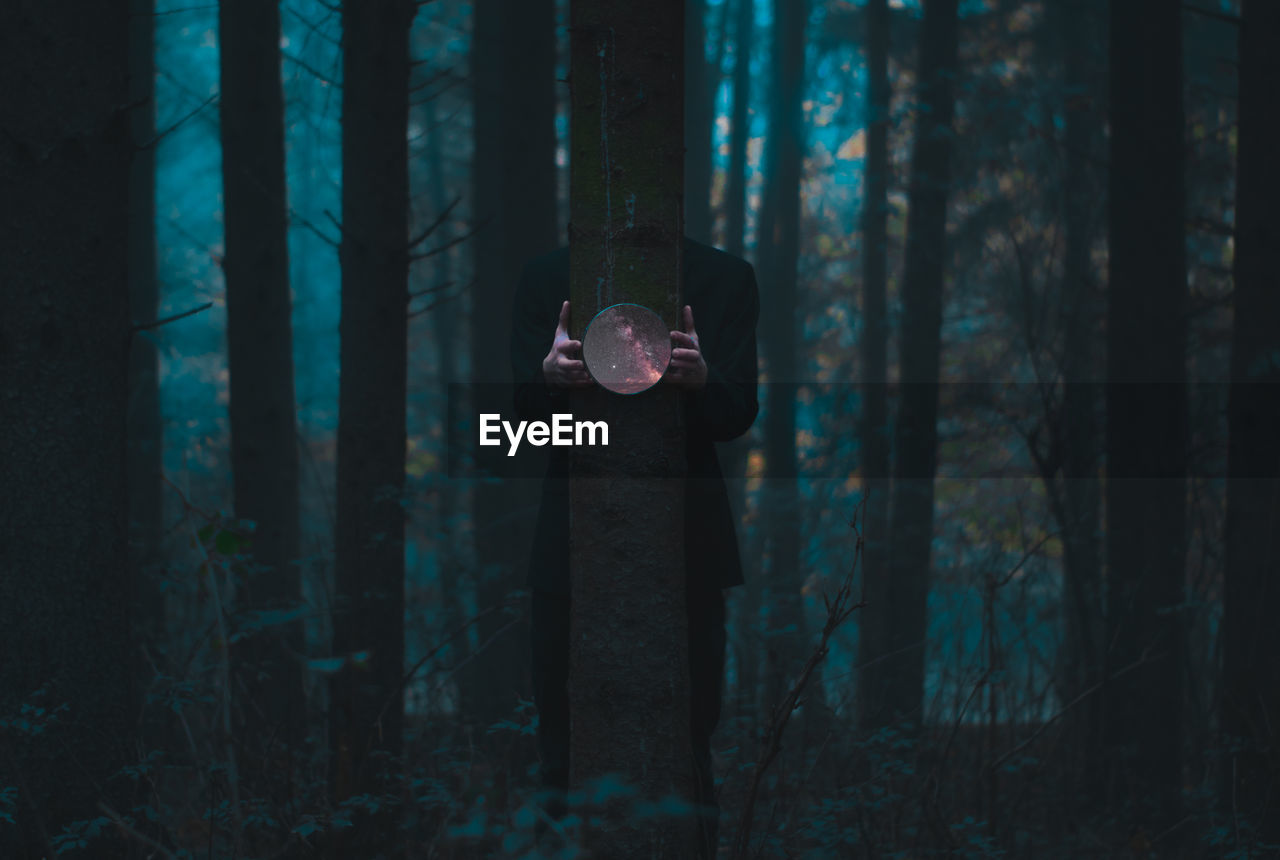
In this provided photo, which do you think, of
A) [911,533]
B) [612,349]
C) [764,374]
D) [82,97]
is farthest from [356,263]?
[764,374]

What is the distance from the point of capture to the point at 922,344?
11.2m

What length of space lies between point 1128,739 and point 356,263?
18.4ft

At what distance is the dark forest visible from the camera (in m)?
2.89

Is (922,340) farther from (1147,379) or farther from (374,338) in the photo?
(374,338)

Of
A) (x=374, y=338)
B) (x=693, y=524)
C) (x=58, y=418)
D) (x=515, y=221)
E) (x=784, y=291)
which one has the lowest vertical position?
(x=693, y=524)

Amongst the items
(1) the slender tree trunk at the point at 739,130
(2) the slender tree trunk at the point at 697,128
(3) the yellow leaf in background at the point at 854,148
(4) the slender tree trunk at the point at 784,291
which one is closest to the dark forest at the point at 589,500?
(4) the slender tree trunk at the point at 784,291

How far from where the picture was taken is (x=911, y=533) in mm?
10883

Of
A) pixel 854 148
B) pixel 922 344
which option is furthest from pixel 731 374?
pixel 854 148

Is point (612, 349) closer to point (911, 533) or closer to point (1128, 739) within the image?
point (1128, 739)

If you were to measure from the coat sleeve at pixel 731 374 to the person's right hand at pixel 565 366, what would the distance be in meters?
0.37

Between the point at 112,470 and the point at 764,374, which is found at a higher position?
the point at 764,374

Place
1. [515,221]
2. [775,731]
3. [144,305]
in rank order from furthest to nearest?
[144,305]
[515,221]
[775,731]

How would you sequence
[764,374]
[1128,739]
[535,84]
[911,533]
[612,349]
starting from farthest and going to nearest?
1. [764,374]
2. [911,533]
3. [535,84]
4. [1128,739]
5. [612,349]

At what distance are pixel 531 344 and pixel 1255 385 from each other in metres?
4.91
